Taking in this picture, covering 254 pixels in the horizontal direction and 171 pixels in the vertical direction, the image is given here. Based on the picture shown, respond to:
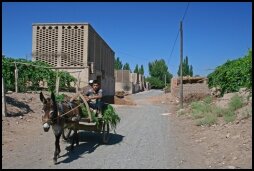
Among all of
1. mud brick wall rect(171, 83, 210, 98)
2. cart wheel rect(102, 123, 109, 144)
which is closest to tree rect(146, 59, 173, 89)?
mud brick wall rect(171, 83, 210, 98)

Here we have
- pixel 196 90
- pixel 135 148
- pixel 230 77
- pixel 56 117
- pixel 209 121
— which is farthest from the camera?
pixel 196 90

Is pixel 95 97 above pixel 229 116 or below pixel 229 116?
above

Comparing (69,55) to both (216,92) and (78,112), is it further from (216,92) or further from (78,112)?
(78,112)

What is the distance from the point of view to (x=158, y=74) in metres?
130

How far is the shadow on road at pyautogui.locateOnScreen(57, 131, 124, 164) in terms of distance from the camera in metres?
9.27

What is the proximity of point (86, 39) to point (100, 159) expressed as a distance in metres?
21.8

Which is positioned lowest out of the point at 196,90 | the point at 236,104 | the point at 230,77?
the point at 236,104

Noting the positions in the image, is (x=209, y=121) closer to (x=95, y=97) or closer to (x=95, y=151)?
(x=95, y=97)

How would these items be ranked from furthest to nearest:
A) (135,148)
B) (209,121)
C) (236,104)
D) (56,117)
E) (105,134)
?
(236,104)
(209,121)
(105,134)
(135,148)
(56,117)

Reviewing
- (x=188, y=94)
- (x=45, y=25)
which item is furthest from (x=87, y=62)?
(x=188, y=94)

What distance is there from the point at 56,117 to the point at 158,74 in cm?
12191

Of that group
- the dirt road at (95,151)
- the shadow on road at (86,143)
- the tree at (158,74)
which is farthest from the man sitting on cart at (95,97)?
the tree at (158,74)

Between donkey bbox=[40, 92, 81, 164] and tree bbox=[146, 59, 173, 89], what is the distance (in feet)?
382

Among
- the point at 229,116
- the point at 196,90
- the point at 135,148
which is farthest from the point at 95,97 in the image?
the point at 196,90
